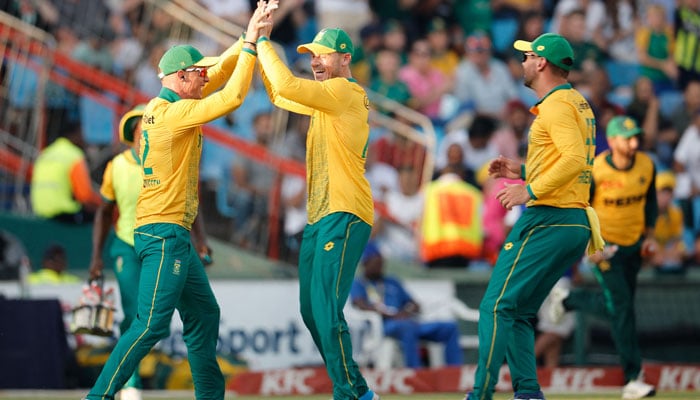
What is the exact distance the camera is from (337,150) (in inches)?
394

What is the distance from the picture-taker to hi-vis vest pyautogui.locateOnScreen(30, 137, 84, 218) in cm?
1611

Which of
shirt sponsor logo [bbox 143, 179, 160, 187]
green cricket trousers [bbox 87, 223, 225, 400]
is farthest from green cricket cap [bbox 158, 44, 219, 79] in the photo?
green cricket trousers [bbox 87, 223, 225, 400]

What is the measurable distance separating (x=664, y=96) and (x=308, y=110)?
39.0ft

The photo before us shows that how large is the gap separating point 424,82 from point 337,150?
10.3m

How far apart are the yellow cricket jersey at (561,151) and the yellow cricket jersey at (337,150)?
1.23 metres

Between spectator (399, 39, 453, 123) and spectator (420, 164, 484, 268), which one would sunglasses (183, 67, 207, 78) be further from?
spectator (399, 39, 453, 123)

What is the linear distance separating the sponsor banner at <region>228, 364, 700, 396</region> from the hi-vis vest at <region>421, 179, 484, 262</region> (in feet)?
7.76

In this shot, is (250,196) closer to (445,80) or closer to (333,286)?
(445,80)

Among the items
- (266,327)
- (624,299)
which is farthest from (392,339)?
(624,299)

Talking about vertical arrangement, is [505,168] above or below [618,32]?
below

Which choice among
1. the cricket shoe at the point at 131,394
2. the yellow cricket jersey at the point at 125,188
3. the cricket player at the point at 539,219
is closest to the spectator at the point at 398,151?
the yellow cricket jersey at the point at 125,188

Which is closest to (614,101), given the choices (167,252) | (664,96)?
(664,96)

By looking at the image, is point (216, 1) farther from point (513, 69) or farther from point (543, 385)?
point (543, 385)

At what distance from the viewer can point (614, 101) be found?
20562 mm
